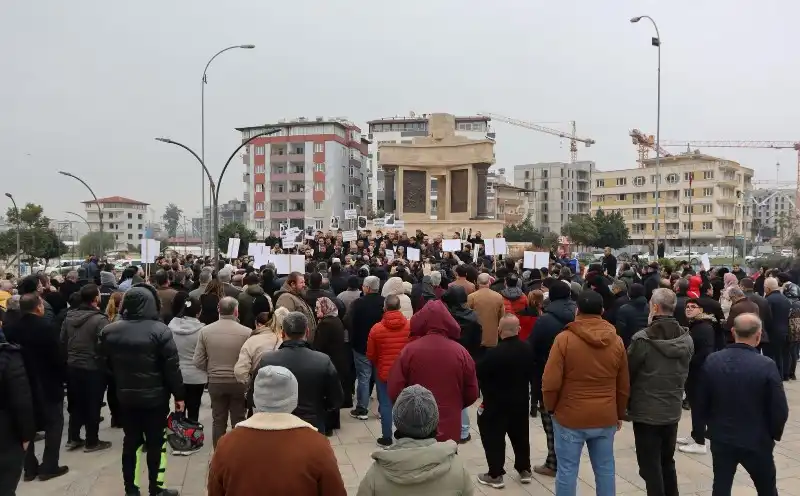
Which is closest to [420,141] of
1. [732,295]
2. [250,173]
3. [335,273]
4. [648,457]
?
[335,273]

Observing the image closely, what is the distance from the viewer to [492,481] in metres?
6.52

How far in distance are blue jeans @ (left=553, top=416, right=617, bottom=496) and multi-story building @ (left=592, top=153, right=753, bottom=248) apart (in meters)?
84.4

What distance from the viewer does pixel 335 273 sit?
37.7 ft

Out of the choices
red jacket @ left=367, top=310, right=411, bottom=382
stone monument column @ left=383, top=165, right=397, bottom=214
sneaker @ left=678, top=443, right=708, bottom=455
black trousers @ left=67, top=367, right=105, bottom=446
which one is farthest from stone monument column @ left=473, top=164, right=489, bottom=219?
black trousers @ left=67, top=367, right=105, bottom=446

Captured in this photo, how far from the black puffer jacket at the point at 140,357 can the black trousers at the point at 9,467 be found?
112 centimetres

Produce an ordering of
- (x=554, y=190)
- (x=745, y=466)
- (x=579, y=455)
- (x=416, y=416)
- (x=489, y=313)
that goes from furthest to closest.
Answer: (x=554, y=190)
(x=489, y=313)
(x=579, y=455)
(x=745, y=466)
(x=416, y=416)

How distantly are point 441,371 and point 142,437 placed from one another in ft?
9.65

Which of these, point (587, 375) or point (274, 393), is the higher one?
point (274, 393)

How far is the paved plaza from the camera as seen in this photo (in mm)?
6527

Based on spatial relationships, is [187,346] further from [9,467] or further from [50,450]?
[9,467]

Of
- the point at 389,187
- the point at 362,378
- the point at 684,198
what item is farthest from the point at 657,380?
the point at 684,198

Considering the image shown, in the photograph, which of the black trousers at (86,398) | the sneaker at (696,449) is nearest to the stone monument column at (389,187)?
the black trousers at (86,398)

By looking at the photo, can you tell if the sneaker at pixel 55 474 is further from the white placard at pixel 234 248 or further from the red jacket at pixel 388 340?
the white placard at pixel 234 248

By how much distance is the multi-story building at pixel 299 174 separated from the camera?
283 feet
